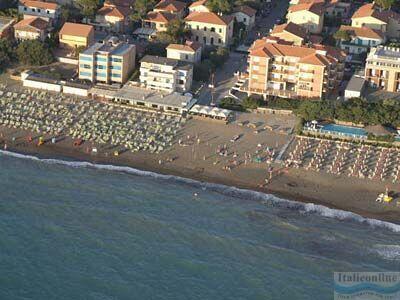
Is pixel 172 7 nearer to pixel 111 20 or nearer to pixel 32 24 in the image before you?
pixel 111 20

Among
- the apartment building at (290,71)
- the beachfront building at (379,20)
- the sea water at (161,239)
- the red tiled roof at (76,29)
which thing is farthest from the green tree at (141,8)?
the sea water at (161,239)

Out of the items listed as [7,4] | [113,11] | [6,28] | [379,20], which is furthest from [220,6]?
[7,4]

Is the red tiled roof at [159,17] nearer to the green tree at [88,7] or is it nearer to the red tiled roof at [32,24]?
the green tree at [88,7]

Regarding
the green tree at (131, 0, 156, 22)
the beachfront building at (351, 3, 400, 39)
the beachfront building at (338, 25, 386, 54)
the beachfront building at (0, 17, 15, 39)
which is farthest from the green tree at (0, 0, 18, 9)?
the beachfront building at (351, 3, 400, 39)

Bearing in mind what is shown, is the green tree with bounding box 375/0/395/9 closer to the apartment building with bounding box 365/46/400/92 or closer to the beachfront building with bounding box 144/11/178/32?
the apartment building with bounding box 365/46/400/92

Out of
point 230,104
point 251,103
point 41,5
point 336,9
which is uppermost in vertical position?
point 336,9
